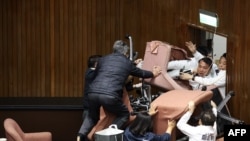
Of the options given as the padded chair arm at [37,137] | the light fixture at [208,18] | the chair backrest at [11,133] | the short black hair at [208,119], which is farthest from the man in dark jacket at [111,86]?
the light fixture at [208,18]

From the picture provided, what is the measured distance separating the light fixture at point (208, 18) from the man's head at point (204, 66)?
1.91 feet

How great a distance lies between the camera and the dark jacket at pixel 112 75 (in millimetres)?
5293

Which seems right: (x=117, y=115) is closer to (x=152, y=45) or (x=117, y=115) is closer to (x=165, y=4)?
(x=152, y=45)

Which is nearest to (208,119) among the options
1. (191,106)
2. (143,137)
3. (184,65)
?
(191,106)

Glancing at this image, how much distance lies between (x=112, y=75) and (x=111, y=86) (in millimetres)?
122

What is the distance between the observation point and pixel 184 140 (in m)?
5.35

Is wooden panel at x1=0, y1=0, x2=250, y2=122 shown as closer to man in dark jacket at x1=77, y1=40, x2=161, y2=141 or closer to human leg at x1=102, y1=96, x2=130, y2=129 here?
man in dark jacket at x1=77, y1=40, x2=161, y2=141

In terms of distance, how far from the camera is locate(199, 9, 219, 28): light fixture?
632 centimetres

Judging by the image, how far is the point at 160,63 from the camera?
6000 mm

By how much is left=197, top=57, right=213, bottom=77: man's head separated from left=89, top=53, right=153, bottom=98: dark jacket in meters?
0.91

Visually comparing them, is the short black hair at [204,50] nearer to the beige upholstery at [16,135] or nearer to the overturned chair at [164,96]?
the overturned chair at [164,96]

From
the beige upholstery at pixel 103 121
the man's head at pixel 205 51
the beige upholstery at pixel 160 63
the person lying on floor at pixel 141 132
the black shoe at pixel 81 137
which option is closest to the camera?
the person lying on floor at pixel 141 132

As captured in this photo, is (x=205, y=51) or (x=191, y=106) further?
(x=205, y=51)

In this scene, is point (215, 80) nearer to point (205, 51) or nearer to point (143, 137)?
point (205, 51)
